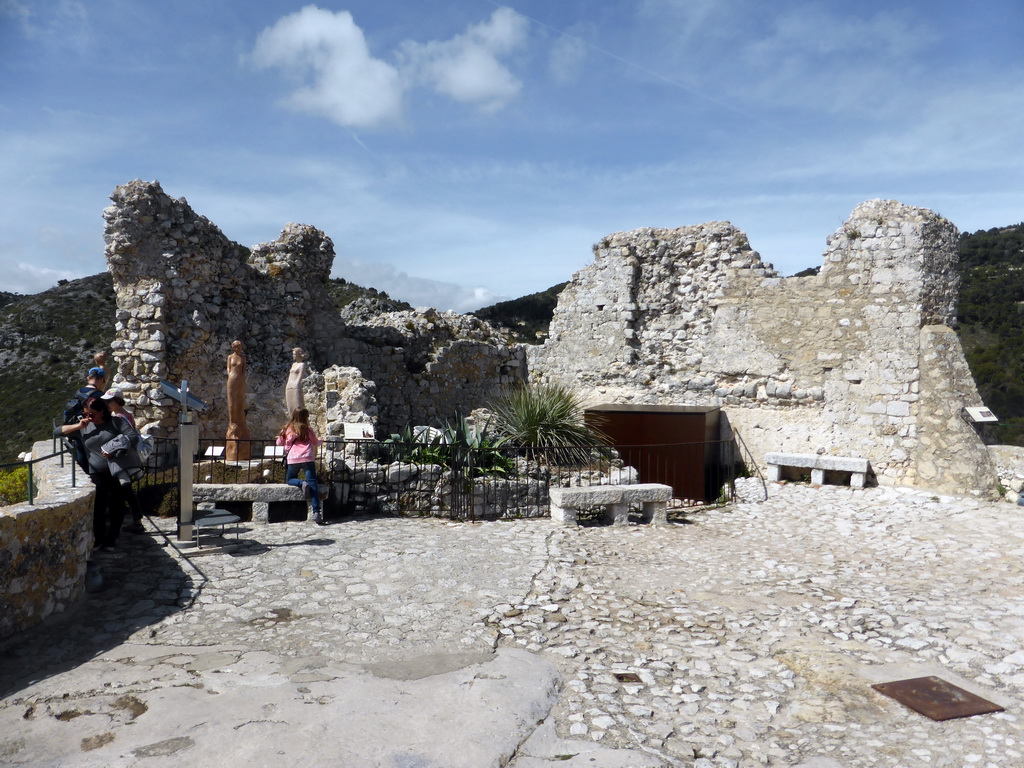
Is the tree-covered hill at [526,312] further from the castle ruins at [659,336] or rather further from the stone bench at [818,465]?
the stone bench at [818,465]

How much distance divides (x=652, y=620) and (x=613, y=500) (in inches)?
129

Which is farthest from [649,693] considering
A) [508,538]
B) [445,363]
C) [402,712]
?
[445,363]

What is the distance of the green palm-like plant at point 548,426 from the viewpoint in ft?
32.9

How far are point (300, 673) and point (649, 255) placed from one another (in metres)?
10.5

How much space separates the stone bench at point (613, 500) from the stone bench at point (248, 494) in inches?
131

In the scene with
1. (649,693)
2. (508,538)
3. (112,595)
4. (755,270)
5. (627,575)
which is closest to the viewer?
(649,693)

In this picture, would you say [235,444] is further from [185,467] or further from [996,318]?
[996,318]

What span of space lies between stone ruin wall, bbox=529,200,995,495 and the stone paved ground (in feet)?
6.69

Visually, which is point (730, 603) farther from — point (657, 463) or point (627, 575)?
Result: point (657, 463)

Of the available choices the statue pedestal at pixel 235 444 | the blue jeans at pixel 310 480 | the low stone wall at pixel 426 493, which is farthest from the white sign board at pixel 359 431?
the blue jeans at pixel 310 480

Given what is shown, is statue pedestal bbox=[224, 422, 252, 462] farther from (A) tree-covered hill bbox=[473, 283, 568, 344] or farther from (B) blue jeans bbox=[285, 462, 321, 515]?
(A) tree-covered hill bbox=[473, 283, 568, 344]

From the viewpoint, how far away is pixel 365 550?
7195mm

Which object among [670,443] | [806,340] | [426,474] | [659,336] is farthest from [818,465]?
[426,474]

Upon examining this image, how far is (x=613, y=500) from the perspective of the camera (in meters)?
8.77
